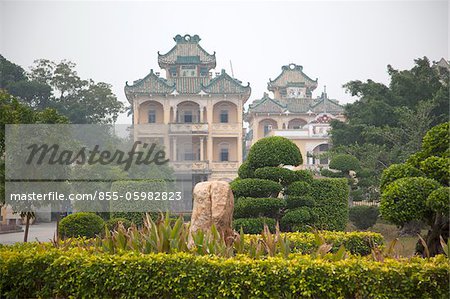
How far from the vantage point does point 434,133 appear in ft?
23.6

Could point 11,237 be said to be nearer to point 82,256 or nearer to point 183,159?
point 82,256

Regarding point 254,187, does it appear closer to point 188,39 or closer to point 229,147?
point 229,147

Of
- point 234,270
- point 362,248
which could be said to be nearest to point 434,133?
point 362,248

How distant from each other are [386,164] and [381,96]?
4.07 meters

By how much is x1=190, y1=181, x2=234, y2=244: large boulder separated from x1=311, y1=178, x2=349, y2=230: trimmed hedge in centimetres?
653

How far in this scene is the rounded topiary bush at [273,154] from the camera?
11.5 meters

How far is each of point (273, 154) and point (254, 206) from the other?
131 cm

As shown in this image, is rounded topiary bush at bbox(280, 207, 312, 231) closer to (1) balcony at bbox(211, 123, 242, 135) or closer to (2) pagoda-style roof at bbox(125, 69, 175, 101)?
(1) balcony at bbox(211, 123, 242, 135)

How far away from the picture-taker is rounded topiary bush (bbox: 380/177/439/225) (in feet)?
21.3

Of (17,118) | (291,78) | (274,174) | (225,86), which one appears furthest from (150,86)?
(274,174)

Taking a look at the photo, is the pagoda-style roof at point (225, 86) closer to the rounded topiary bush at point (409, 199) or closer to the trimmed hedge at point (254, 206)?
the trimmed hedge at point (254, 206)

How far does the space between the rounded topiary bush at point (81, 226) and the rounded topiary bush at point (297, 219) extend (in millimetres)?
4331

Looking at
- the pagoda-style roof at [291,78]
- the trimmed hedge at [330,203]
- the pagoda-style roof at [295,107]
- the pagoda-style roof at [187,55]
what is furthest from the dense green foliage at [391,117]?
the pagoda-style roof at [291,78]

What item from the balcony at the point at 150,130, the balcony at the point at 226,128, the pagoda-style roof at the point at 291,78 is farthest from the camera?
the pagoda-style roof at the point at 291,78
